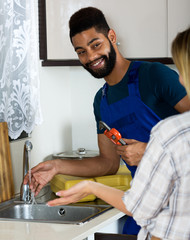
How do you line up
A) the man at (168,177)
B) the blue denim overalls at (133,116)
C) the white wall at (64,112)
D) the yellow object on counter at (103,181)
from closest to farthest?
the man at (168,177)
the blue denim overalls at (133,116)
the yellow object on counter at (103,181)
the white wall at (64,112)

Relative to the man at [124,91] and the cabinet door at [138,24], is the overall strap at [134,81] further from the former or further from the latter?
the cabinet door at [138,24]

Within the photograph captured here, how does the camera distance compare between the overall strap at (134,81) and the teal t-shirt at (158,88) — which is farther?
the overall strap at (134,81)

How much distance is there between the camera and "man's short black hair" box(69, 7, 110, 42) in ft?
6.55

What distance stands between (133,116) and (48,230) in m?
0.57

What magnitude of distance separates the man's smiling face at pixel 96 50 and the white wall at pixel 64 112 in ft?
2.27

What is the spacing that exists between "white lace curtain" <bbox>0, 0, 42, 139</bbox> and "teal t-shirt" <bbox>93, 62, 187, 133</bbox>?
49 centimetres

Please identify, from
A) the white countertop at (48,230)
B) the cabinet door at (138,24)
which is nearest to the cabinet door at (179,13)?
the cabinet door at (138,24)

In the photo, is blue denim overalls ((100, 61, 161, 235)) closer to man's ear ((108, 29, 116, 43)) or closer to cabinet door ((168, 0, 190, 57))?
man's ear ((108, 29, 116, 43))

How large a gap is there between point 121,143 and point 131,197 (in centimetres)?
74

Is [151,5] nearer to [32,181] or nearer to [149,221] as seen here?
[32,181]

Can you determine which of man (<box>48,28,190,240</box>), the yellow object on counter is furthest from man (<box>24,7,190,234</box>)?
man (<box>48,28,190,240</box>)

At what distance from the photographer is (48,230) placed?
173 cm

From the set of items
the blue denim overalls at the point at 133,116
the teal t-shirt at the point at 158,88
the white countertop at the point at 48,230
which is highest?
the teal t-shirt at the point at 158,88

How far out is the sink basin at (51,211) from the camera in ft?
6.82
